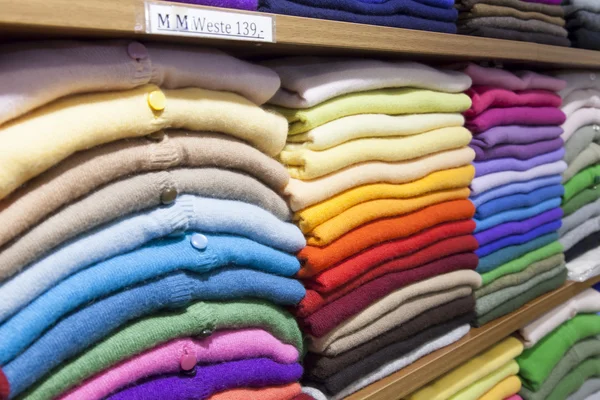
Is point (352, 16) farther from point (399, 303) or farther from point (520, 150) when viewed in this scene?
point (520, 150)

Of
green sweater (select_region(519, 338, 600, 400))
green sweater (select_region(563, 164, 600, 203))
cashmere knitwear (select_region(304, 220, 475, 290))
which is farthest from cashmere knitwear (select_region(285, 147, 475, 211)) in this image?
green sweater (select_region(519, 338, 600, 400))

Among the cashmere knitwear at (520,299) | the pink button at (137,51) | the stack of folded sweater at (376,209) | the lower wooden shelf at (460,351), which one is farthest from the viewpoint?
the cashmere knitwear at (520,299)

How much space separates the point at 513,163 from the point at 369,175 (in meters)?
0.46

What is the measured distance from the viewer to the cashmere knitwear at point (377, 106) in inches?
28.0

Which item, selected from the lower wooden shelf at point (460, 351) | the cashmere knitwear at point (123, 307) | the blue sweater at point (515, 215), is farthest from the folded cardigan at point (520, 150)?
the cashmere knitwear at point (123, 307)

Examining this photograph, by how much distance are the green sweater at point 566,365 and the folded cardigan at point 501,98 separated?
644mm

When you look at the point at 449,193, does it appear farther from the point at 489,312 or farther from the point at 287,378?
the point at 287,378

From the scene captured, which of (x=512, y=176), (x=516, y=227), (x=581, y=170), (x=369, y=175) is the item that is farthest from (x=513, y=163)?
(x=369, y=175)

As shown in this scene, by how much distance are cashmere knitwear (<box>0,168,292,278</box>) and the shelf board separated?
0.15 meters

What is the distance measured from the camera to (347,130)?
74 centimetres

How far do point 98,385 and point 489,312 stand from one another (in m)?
0.83

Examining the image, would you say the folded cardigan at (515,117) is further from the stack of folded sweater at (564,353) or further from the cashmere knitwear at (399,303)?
the stack of folded sweater at (564,353)

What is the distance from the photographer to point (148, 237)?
1.75ft

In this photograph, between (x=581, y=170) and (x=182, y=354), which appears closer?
(x=182, y=354)
